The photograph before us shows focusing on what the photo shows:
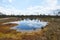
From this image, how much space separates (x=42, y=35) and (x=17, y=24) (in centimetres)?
86

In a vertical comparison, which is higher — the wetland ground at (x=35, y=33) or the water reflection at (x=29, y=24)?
the water reflection at (x=29, y=24)

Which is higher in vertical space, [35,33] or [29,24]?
[29,24]

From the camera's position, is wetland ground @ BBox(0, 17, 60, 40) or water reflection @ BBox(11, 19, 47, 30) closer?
wetland ground @ BBox(0, 17, 60, 40)

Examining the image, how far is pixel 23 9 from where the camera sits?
408cm

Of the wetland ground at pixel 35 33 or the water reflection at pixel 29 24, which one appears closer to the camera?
the wetland ground at pixel 35 33

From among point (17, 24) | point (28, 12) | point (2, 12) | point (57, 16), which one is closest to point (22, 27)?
point (17, 24)

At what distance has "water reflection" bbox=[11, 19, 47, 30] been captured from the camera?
3929 millimetres

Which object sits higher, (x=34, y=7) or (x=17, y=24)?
(x=34, y=7)

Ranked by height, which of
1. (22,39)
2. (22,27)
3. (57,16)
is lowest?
(22,39)

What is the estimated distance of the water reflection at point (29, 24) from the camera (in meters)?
3.93

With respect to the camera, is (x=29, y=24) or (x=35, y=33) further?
(x=29, y=24)

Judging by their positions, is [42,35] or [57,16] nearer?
[42,35]

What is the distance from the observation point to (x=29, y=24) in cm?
403

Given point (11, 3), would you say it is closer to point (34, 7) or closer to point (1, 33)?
point (34, 7)
